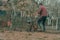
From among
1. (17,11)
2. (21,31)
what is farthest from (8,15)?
(21,31)

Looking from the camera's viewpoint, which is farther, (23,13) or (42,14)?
(23,13)

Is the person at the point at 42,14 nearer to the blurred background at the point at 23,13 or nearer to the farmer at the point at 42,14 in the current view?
the farmer at the point at 42,14

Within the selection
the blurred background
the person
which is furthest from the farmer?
the blurred background

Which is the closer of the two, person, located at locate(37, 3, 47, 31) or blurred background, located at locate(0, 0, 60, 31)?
person, located at locate(37, 3, 47, 31)

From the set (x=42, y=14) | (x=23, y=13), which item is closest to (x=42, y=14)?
(x=42, y=14)

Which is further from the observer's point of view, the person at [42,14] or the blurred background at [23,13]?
the blurred background at [23,13]

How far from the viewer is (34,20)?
1103 cm

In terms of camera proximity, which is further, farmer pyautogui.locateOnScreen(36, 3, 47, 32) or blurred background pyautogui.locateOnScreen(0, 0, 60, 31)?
blurred background pyautogui.locateOnScreen(0, 0, 60, 31)

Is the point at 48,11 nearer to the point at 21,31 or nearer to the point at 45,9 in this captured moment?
the point at 45,9

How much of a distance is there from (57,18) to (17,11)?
1.93 m

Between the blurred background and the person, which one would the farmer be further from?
the blurred background

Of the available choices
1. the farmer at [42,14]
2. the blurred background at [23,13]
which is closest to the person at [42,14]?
the farmer at [42,14]

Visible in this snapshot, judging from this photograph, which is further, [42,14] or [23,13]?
[23,13]

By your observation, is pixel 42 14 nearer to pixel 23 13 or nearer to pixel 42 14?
pixel 42 14
